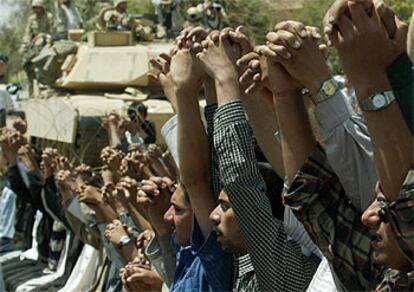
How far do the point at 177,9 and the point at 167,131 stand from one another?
45.1 feet

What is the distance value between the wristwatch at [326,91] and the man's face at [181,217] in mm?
1440

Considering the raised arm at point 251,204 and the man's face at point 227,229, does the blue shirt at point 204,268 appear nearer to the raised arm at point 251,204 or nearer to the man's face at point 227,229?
the man's face at point 227,229

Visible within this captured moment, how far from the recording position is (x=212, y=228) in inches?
163

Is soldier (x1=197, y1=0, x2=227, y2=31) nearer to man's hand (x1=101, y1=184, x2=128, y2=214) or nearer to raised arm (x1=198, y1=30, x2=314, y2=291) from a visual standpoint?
man's hand (x1=101, y1=184, x2=128, y2=214)

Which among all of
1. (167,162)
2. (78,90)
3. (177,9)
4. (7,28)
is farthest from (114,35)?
(7,28)

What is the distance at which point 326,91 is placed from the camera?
3.09 meters

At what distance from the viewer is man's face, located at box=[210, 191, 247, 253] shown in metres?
3.88

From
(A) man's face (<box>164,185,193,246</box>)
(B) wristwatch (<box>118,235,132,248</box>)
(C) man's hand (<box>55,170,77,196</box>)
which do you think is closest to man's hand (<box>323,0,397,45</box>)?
(A) man's face (<box>164,185,193,246</box>)

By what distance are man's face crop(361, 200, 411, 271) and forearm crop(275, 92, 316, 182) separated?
1.16 feet

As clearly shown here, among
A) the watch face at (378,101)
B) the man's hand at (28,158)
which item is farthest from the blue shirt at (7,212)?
the watch face at (378,101)

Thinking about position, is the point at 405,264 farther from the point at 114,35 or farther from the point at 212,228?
the point at 114,35

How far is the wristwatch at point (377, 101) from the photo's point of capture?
9.13ft

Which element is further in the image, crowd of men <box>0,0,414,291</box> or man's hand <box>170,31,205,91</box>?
man's hand <box>170,31,205,91</box>

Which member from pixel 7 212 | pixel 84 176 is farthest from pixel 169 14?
pixel 84 176
